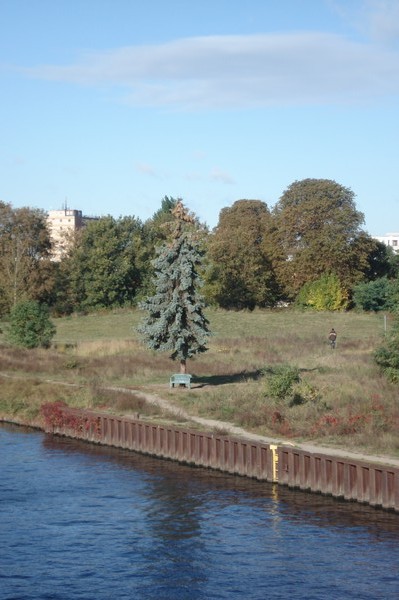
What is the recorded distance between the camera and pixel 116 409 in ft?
176

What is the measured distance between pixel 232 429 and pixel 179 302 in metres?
13.5

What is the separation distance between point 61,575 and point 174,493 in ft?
35.3

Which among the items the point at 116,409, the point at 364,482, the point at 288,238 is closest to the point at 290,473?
the point at 364,482

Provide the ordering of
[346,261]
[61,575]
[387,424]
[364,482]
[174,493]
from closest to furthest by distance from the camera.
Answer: [61,575], [364,482], [174,493], [387,424], [346,261]

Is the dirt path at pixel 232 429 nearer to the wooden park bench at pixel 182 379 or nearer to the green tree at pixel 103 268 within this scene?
the wooden park bench at pixel 182 379

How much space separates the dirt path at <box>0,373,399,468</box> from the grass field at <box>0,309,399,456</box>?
65cm

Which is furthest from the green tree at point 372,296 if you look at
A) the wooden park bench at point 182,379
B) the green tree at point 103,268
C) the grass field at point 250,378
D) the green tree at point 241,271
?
the wooden park bench at point 182,379

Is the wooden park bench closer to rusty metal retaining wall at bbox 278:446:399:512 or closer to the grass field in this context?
the grass field

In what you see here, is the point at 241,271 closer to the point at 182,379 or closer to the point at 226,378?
the point at 226,378

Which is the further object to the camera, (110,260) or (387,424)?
(110,260)

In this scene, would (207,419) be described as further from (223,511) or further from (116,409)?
(223,511)

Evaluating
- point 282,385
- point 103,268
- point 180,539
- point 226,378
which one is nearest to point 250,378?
point 226,378

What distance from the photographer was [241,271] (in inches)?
4658

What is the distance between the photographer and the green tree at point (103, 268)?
121 m
